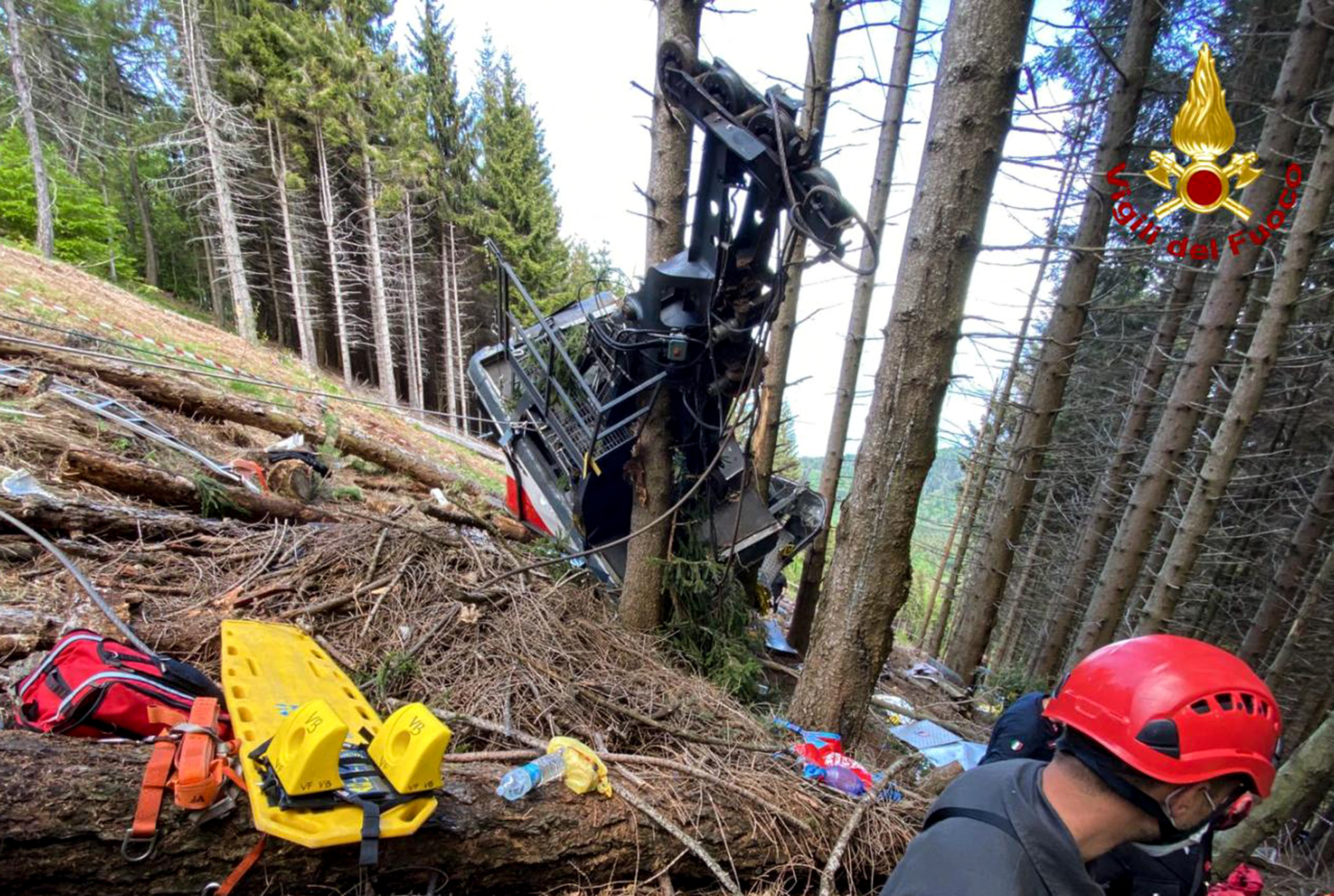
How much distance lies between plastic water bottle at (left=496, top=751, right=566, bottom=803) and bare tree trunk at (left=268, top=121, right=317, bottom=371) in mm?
19272

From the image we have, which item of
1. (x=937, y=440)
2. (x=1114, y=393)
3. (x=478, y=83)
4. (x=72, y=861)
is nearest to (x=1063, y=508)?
(x=1114, y=393)

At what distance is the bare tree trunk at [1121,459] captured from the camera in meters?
7.42

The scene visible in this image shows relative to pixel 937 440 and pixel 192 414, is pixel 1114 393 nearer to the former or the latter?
pixel 937 440

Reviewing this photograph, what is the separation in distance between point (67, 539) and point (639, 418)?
138 inches

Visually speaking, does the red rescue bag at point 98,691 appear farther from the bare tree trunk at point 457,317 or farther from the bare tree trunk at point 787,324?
the bare tree trunk at point 457,317

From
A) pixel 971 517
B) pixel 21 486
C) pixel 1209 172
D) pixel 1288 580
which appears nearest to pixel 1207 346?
pixel 1209 172

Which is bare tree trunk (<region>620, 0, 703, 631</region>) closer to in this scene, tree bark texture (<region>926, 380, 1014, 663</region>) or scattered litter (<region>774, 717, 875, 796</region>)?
scattered litter (<region>774, 717, 875, 796</region>)

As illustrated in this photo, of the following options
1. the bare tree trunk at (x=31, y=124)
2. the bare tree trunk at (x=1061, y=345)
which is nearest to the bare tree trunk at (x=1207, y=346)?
the bare tree trunk at (x=1061, y=345)

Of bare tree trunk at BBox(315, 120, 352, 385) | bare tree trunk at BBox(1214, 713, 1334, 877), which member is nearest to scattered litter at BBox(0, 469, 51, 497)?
bare tree trunk at BBox(1214, 713, 1334, 877)

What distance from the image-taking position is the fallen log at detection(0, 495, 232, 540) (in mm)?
3355

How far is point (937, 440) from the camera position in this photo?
9.52 feet

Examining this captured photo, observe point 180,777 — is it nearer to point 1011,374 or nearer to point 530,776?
point 530,776

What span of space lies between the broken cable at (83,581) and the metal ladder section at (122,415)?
129 cm

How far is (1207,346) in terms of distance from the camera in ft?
18.1
